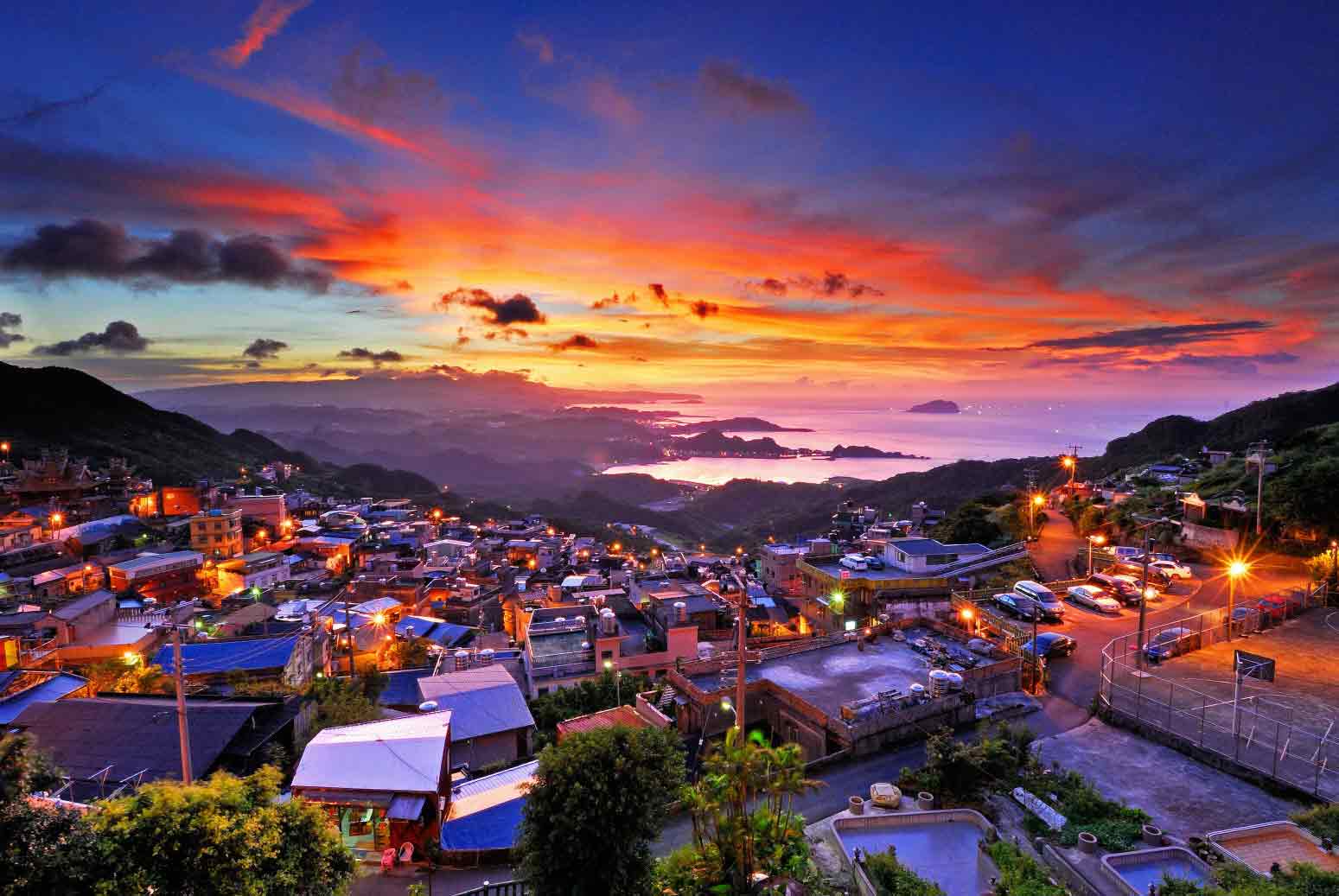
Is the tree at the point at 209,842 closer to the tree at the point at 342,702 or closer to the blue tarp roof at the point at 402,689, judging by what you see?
the tree at the point at 342,702

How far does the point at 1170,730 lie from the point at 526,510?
8564cm

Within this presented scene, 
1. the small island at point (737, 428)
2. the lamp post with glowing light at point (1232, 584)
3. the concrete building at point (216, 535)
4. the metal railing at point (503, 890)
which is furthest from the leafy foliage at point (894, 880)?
the small island at point (737, 428)

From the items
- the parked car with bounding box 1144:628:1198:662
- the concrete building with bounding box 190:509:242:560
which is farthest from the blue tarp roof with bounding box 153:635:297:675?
the parked car with bounding box 1144:628:1198:662

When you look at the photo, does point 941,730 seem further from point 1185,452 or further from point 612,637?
point 1185,452

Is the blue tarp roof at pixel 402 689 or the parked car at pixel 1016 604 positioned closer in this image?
the blue tarp roof at pixel 402 689

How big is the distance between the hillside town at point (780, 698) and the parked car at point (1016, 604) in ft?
0.43

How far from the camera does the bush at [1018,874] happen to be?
7691mm

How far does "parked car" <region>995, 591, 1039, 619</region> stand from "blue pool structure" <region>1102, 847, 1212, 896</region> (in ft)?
34.6

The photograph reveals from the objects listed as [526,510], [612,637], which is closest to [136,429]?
[526,510]

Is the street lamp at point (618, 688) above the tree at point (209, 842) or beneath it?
beneath

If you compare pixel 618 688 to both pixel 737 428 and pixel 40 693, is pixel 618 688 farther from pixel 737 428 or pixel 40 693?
pixel 737 428

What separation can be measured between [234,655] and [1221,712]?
25.7 m

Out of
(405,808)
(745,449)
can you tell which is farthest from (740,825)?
(745,449)

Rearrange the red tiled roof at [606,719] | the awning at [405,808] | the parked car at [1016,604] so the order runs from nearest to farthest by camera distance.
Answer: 1. the awning at [405,808]
2. the red tiled roof at [606,719]
3. the parked car at [1016,604]
